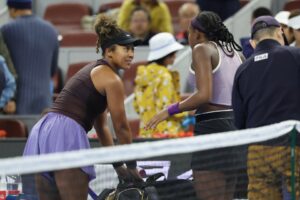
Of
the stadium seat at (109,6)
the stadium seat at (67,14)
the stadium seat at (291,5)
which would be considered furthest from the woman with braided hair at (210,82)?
the stadium seat at (67,14)

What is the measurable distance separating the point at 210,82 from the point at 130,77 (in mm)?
5646

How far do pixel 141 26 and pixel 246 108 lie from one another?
20.0ft

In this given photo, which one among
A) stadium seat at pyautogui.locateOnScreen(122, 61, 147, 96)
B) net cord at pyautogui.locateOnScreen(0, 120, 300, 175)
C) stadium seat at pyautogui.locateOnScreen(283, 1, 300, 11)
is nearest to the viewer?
net cord at pyautogui.locateOnScreen(0, 120, 300, 175)

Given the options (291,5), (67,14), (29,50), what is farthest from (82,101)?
(67,14)

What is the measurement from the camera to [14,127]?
1209 cm

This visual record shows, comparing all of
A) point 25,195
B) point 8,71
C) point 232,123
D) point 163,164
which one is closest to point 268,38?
point 232,123

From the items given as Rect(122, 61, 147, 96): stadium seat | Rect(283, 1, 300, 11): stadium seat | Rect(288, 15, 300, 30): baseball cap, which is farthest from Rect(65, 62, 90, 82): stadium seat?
Rect(288, 15, 300, 30): baseball cap

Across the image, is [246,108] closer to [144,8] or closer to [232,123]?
[232,123]

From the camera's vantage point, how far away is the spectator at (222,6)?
14188 mm

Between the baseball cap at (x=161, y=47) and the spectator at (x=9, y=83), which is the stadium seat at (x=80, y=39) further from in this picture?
the baseball cap at (x=161, y=47)

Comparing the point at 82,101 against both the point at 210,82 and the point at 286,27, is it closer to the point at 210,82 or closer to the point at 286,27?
the point at 210,82

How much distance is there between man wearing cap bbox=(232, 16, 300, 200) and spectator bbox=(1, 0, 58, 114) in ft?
14.1

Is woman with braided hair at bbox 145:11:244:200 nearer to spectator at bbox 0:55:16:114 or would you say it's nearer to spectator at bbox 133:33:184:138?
spectator at bbox 133:33:184:138

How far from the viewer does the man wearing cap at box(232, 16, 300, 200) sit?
7707mm
